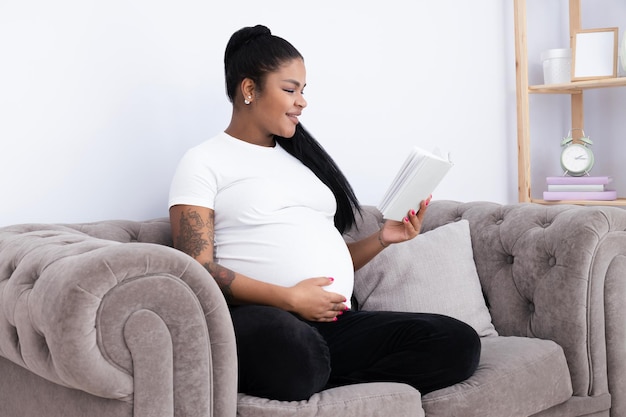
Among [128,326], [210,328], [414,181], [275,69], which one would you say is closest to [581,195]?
[414,181]

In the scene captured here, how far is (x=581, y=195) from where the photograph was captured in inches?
129

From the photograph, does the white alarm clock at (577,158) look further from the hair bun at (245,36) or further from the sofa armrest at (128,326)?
the sofa armrest at (128,326)

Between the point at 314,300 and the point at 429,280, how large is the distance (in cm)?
53

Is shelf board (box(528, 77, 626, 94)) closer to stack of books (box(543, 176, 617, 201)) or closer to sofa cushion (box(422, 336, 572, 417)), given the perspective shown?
stack of books (box(543, 176, 617, 201))

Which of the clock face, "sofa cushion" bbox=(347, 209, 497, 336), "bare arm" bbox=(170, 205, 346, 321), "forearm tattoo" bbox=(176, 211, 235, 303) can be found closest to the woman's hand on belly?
"bare arm" bbox=(170, 205, 346, 321)

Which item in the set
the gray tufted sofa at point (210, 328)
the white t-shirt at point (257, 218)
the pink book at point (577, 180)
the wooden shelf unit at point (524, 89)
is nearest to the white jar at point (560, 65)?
the wooden shelf unit at point (524, 89)

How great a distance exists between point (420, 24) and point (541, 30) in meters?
0.77

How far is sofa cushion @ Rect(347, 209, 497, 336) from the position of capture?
2.26m

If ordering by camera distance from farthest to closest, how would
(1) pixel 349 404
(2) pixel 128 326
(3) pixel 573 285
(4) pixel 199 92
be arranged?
1. (4) pixel 199 92
2. (3) pixel 573 285
3. (1) pixel 349 404
4. (2) pixel 128 326

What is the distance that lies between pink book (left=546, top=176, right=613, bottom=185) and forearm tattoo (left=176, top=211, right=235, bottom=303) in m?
1.85

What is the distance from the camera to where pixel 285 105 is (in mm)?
2127

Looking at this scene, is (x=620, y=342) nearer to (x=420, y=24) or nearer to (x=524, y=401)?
(x=524, y=401)

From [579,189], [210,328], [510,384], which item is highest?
[210,328]

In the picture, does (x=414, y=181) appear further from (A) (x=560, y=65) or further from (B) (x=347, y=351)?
(A) (x=560, y=65)
